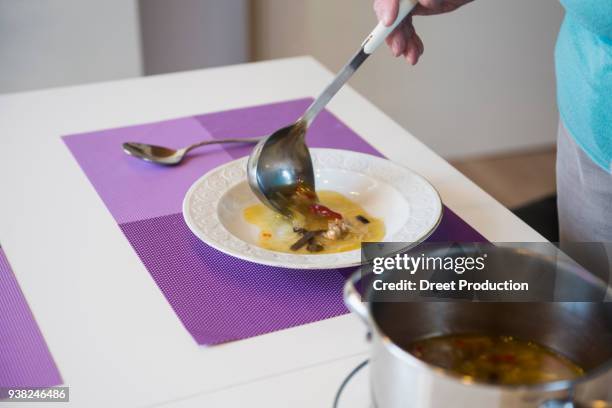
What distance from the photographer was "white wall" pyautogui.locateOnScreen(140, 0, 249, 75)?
7.74 ft

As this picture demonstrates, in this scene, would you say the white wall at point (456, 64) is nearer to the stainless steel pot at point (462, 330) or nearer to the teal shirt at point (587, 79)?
the teal shirt at point (587, 79)

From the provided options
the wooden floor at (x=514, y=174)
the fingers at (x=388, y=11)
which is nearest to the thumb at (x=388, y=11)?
the fingers at (x=388, y=11)

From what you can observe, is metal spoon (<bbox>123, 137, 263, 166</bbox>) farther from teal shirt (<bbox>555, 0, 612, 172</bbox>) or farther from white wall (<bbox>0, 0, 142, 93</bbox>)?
white wall (<bbox>0, 0, 142, 93</bbox>)

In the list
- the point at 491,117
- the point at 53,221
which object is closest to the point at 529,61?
the point at 491,117

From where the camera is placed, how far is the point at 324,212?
Result: 1010 mm

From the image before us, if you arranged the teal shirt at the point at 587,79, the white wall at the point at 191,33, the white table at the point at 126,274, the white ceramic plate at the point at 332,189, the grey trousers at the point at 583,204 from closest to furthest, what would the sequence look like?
the white table at the point at 126,274, the white ceramic plate at the point at 332,189, the teal shirt at the point at 587,79, the grey trousers at the point at 583,204, the white wall at the point at 191,33

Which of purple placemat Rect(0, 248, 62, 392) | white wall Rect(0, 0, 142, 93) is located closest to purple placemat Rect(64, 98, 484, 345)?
purple placemat Rect(0, 248, 62, 392)

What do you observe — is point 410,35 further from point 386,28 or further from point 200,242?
point 200,242

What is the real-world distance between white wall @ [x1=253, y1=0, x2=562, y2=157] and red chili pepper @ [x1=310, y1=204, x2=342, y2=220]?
159 centimetres

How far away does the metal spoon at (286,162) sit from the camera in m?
1.01

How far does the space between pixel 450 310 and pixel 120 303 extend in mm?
358

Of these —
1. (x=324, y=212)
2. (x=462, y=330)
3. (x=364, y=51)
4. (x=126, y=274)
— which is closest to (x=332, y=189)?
(x=324, y=212)

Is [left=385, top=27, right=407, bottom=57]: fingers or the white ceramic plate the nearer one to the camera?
the white ceramic plate

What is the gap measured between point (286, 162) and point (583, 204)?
43 cm
